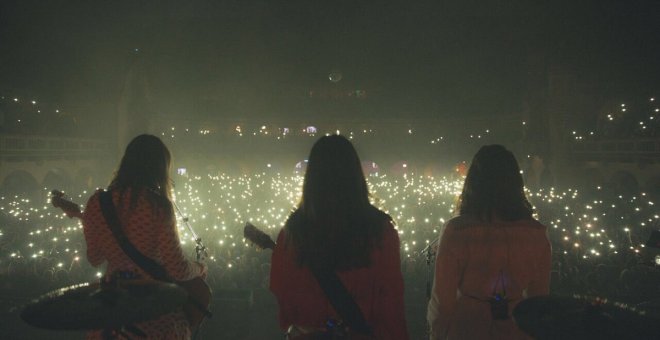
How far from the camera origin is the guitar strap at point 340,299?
2.10 metres

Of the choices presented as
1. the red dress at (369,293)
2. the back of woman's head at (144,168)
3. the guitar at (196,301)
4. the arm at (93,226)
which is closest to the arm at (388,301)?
the red dress at (369,293)

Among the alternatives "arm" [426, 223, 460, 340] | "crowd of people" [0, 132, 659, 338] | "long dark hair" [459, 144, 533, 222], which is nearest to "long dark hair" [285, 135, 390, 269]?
"arm" [426, 223, 460, 340]

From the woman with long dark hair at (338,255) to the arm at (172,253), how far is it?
0.99 meters

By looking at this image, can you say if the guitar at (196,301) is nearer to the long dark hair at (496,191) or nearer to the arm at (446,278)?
the arm at (446,278)

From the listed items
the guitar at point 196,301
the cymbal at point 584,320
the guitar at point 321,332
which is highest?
the cymbal at point 584,320

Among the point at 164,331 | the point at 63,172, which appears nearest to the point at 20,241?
the point at 164,331

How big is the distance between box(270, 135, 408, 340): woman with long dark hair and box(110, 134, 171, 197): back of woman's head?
127 centimetres

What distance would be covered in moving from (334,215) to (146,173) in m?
1.56

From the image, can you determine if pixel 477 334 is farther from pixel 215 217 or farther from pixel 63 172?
pixel 63 172

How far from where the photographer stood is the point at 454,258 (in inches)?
108

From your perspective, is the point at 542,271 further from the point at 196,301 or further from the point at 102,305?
the point at 102,305

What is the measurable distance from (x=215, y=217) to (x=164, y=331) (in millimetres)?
13460

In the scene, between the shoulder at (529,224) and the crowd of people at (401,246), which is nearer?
the shoulder at (529,224)

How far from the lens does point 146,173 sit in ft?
9.73
